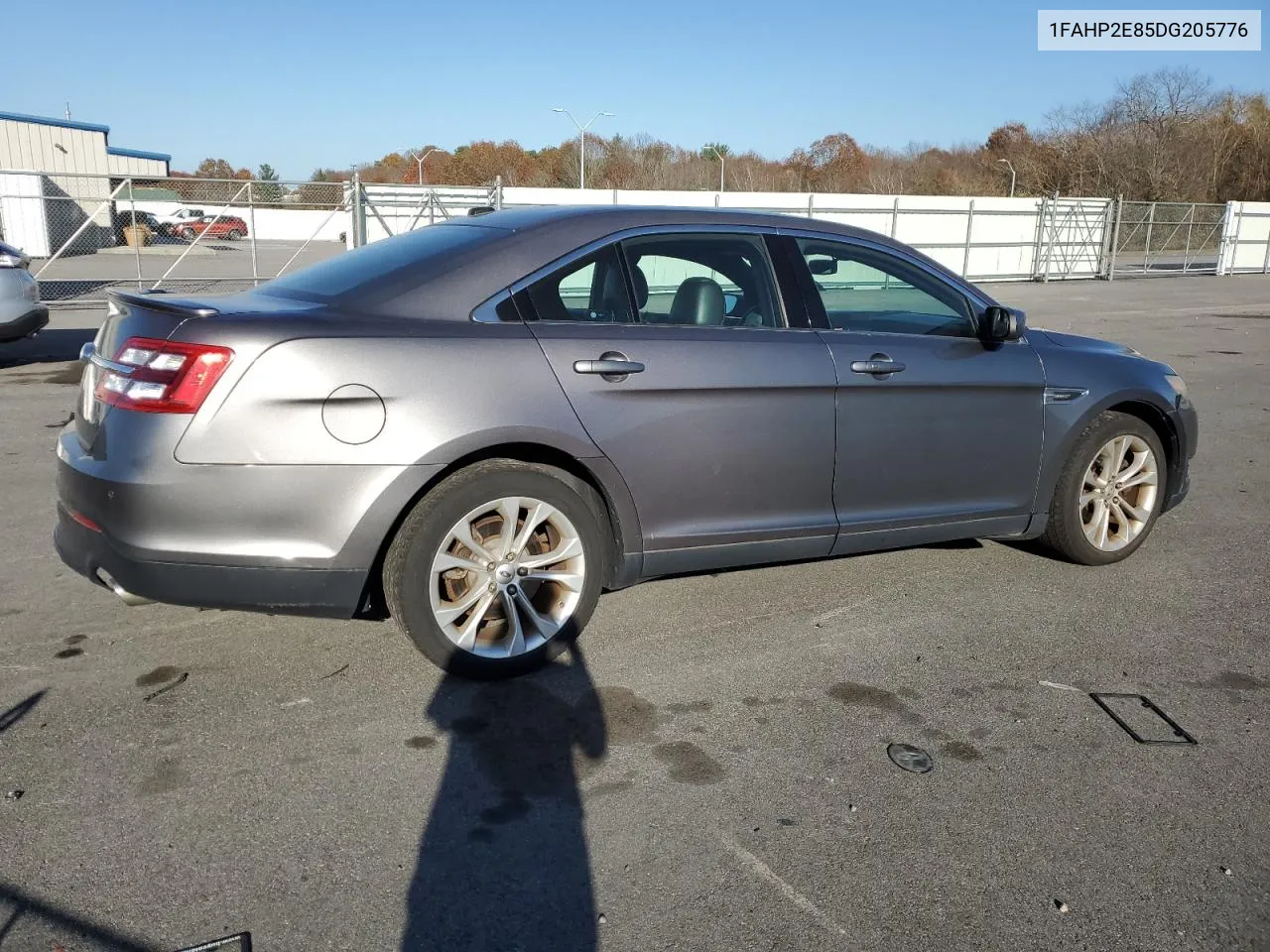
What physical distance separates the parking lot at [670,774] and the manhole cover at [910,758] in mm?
53

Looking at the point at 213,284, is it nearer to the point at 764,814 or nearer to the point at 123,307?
the point at 123,307

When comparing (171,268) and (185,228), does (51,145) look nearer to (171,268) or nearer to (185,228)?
(185,228)

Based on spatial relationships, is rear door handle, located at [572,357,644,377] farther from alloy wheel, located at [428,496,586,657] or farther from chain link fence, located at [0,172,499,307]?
chain link fence, located at [0,172,499,307]

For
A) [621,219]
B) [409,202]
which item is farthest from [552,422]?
[409,202]

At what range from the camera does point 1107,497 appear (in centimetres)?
500

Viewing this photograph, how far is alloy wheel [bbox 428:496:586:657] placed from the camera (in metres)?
3.58

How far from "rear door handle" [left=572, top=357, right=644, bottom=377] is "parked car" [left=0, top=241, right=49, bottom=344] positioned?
27.3 ft

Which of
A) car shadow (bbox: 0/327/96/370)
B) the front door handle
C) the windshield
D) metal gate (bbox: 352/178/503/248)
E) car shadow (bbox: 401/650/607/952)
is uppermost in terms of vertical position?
metal gate (bbox: 352/178/503/248)

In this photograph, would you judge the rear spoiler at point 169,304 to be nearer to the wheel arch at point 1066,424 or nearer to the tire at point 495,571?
the tire at point 495,571

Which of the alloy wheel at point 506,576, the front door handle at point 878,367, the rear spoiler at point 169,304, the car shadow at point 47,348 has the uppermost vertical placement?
the rear spoiler at point 169,304

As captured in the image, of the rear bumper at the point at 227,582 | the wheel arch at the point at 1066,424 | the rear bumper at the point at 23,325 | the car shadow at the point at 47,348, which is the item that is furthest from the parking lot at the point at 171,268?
the wheel arch at the point at 1066,424

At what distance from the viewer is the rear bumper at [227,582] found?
10.8 feet

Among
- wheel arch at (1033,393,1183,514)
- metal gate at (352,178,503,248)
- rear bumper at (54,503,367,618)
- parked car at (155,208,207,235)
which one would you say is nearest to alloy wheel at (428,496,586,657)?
rear bumper at (54,503,367,618)

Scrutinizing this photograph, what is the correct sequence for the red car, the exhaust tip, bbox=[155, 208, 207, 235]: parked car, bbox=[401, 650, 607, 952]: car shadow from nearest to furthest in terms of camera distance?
bbox=[401, 650, 607, 952]: car shadow < the exhaust tip < bbox=[155, 208, 207, 235]: parked car < the red car
